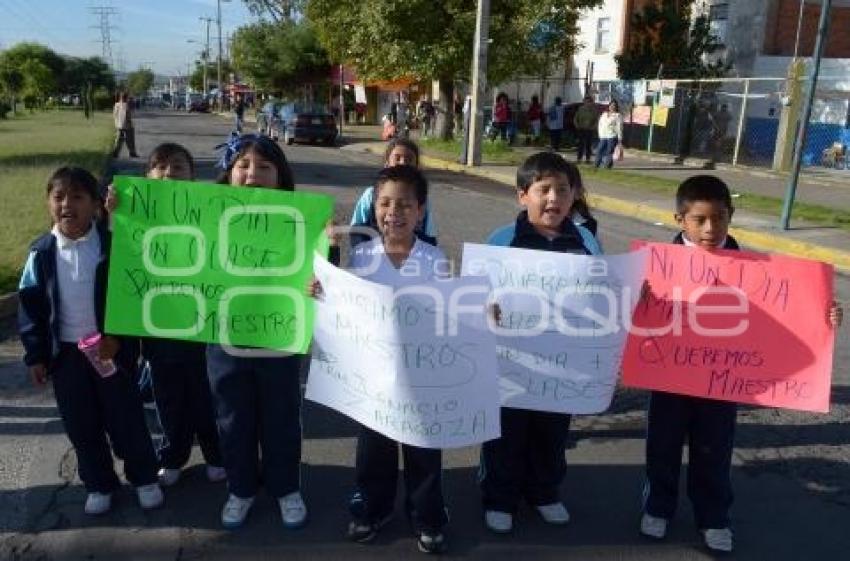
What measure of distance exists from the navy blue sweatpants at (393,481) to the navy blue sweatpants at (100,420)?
96cm

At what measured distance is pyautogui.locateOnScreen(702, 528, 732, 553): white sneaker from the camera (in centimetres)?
323

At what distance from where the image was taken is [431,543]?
125 inches

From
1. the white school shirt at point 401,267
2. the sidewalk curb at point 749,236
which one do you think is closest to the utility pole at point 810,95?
the sidewalk curb at point 749,236

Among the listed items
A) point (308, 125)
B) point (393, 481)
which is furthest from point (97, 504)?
point (308, 125)

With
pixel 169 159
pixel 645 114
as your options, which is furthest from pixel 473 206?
pixel 645 114

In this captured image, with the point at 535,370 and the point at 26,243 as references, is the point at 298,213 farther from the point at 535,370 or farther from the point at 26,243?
the point at 26,243

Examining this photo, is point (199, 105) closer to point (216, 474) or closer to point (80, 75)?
point (80, 75)

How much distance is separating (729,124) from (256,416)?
69.0ft

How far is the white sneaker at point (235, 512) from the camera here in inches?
131

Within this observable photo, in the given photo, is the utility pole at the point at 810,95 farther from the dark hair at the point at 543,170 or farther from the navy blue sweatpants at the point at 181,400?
the navy blue sweatpants at the point at 181,400

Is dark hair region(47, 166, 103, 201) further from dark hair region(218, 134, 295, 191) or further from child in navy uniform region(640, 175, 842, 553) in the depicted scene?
child in navy uniform region(640, 175, 842, 553)

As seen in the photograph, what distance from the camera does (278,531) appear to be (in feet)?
10.9

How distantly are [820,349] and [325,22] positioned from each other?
954 inches

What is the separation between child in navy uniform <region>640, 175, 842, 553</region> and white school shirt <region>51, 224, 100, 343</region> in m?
2.39
